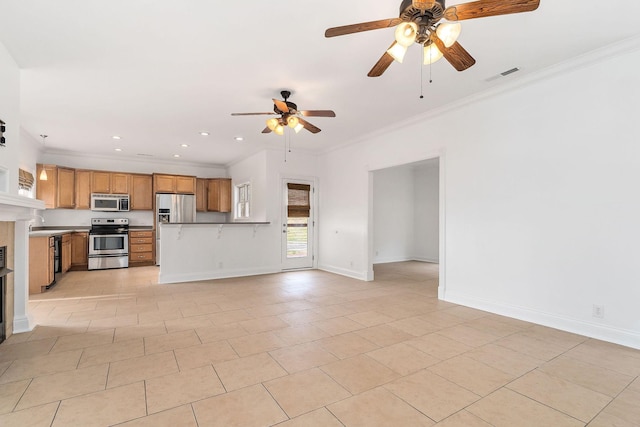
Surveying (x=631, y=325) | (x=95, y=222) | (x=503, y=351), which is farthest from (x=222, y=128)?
(x=631, y=325)

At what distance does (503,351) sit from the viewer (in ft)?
9.14

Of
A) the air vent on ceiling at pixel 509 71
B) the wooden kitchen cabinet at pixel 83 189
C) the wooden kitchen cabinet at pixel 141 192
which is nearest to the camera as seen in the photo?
the air vent on ceiling at pixel 509 71

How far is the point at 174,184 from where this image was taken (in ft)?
26.8

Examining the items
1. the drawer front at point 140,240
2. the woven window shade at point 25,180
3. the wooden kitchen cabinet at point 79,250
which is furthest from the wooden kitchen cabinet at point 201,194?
the woven window shade at point 25,180

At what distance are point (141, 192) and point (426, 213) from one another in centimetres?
761

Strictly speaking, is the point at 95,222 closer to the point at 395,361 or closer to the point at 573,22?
the point at 395,361

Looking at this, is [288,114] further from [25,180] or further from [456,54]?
[25,180]

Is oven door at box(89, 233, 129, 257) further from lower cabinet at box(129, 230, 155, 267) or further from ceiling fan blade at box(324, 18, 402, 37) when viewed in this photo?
ceiling fan blade at box(324, 18, 402, 37)

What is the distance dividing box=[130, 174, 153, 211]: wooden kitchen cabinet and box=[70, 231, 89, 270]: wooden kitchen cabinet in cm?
121

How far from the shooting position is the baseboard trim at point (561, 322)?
287cm

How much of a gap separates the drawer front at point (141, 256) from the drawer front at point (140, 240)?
0.86 ft

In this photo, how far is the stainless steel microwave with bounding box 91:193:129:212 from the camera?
24.2 ft

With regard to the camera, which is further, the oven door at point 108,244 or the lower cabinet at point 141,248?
the lower cabinet at point 141,248

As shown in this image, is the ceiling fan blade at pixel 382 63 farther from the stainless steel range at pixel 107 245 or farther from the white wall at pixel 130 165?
the white wall at pixel 130 165
